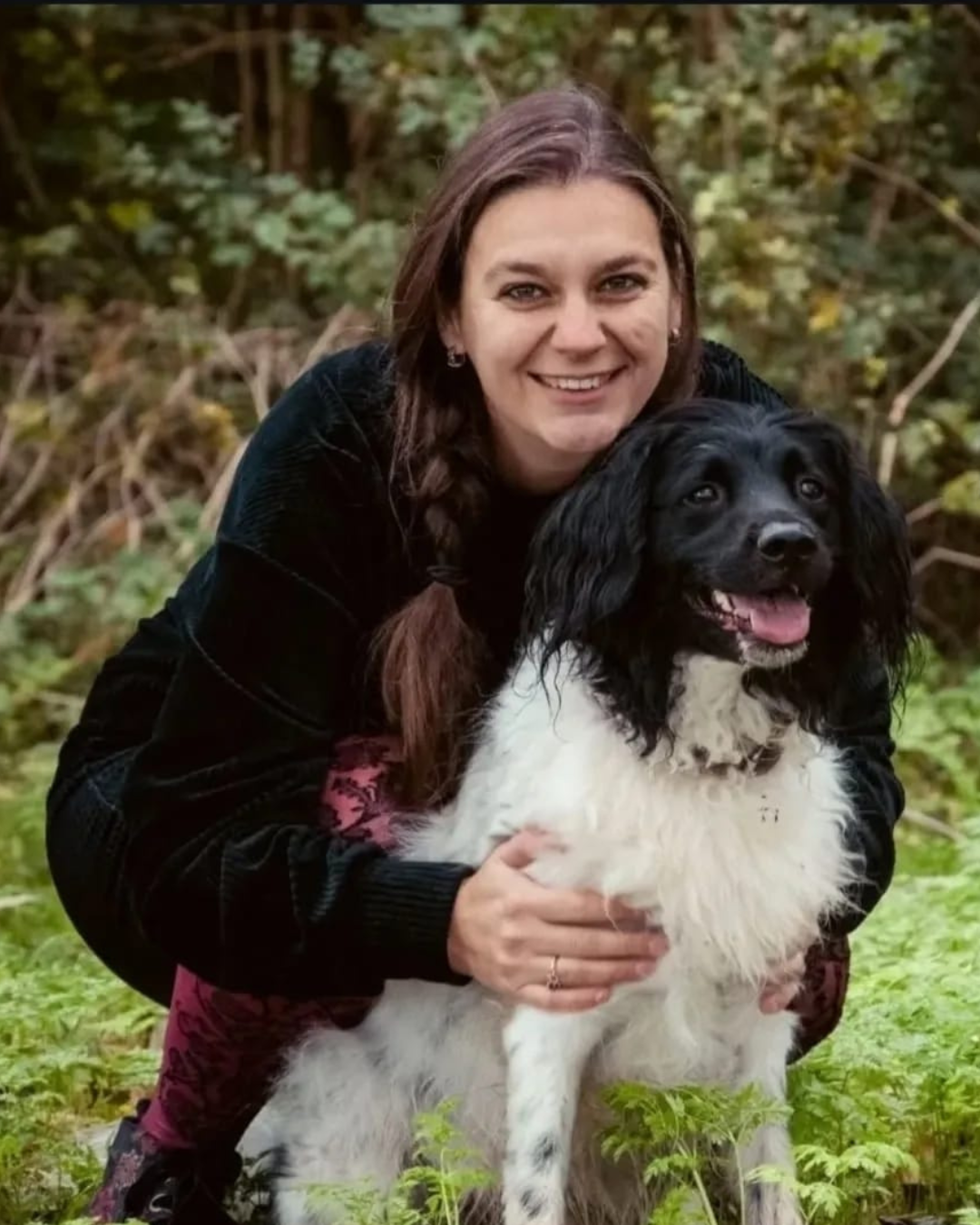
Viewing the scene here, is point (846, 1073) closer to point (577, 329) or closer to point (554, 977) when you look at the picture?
point (554, 977)

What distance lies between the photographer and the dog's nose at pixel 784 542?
8.05ft

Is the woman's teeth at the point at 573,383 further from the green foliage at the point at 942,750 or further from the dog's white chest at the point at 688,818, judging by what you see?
the green foliage at the point at 942,750

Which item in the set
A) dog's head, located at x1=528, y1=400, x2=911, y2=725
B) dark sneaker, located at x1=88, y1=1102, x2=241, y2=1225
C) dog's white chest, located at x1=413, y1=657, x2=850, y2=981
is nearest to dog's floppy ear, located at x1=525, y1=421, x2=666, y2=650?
dog's head, located at x1=528, y1=400, x2=911, y2=725

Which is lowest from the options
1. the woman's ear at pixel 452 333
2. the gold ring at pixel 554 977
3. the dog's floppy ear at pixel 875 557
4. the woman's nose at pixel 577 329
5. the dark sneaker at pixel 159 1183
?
the dark sneaker at pixel 159 1183

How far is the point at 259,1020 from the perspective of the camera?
2.90 meters

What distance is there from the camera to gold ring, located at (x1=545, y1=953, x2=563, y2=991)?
2.63m

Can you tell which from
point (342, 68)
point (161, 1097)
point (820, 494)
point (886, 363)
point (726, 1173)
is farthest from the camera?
point (342, 68)

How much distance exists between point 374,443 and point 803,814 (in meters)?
0.78

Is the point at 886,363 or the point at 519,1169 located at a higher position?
the point at 519,1169

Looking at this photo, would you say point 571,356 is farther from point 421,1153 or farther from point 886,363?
point 886,363

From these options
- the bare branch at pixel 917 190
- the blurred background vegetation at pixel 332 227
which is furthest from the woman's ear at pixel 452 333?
the bare branch at pixel 917 190

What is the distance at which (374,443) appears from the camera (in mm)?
2898

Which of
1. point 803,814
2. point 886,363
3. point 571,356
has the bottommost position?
point 886,363

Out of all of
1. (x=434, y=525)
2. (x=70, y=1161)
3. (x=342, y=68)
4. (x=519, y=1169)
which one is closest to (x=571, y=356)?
(x=434, y=525)
